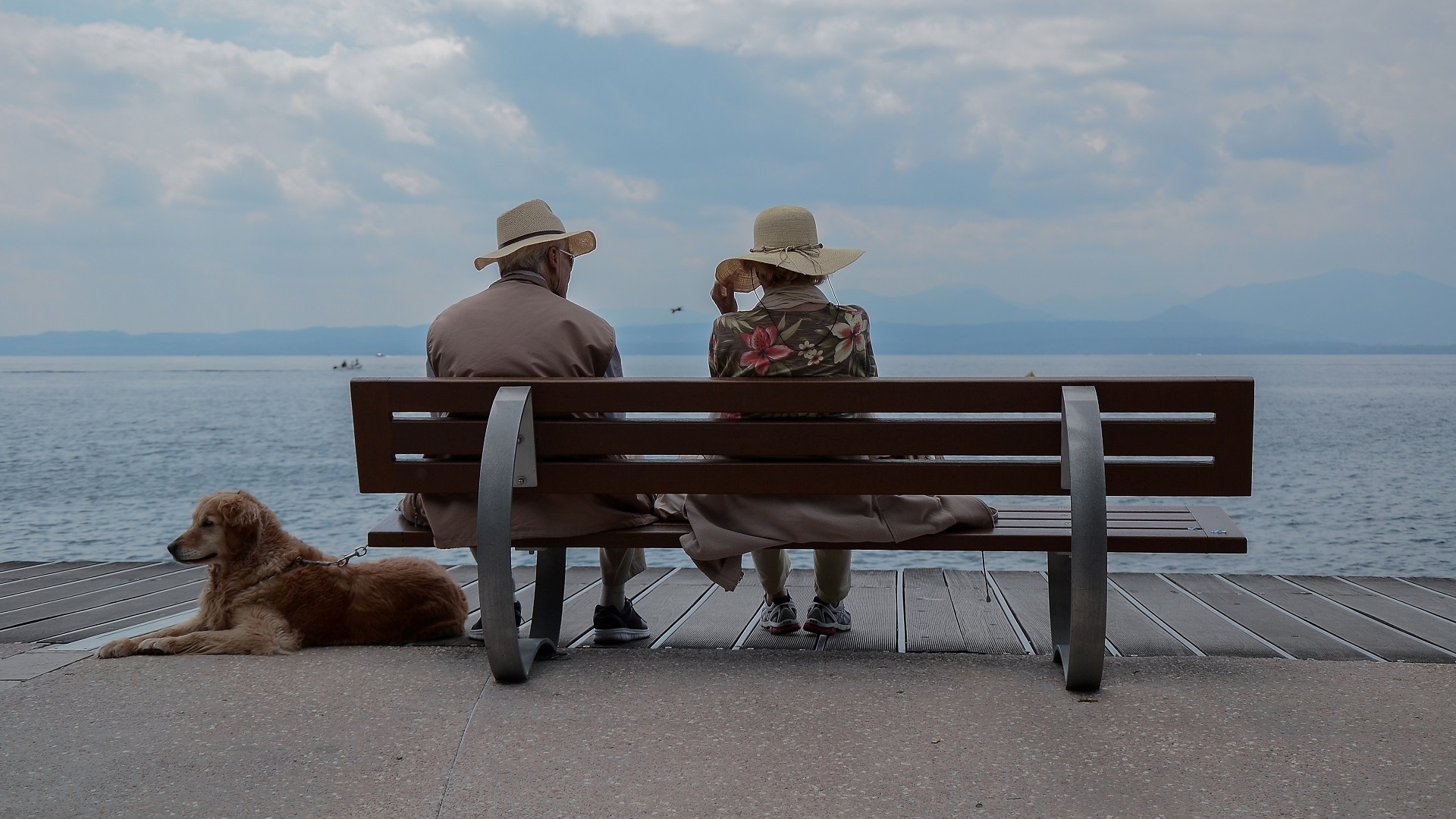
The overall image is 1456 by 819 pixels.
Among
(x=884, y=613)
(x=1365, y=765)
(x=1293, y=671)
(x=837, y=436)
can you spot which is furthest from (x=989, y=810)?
(x=884, y=613)

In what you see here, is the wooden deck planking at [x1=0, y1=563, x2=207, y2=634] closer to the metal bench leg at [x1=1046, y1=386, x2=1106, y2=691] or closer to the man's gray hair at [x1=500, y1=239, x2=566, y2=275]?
the man's gray hair at [x1=500, y1=239, x2=566, y2=275]

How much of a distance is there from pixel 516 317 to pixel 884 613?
6.27 ft

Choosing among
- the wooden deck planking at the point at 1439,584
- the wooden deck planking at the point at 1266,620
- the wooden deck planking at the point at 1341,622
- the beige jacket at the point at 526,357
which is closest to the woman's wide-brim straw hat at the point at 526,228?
the beige jacket at the point at 526,357

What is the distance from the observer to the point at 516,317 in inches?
152

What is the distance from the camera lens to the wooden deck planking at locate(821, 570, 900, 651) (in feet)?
13.2

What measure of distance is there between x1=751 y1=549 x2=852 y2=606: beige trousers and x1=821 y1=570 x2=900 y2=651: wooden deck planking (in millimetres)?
168

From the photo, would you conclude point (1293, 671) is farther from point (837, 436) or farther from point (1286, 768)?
point (837, 436)

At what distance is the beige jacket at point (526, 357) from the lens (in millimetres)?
3688

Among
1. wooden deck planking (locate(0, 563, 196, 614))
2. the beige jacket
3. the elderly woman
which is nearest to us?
the elderly woman

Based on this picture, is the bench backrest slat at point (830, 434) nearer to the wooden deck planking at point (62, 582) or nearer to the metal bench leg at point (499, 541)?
the metal bench leg at point (499, 541)

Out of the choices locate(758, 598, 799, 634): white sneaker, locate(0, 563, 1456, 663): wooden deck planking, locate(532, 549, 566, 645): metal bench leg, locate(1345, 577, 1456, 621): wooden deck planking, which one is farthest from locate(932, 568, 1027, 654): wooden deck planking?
locate(1345, 577, 1456, 621): wooden deck planking

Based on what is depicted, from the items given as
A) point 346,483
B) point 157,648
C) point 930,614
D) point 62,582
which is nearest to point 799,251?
point 930,614

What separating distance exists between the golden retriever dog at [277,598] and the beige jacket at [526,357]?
38cm

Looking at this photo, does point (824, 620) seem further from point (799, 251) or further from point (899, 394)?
point (799, 251)
